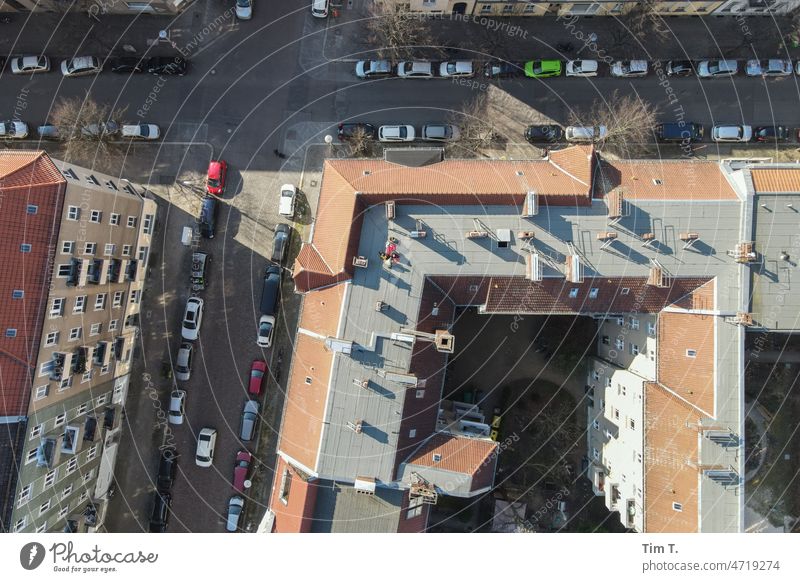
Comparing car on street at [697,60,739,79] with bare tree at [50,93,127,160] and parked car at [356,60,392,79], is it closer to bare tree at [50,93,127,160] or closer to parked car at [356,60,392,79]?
parked car at [356,60,392,79]

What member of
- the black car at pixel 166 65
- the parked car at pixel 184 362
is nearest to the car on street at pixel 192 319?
the parked car at pixel 184 362

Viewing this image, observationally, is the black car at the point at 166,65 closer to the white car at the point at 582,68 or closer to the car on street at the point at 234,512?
the white car at the point at 582,68

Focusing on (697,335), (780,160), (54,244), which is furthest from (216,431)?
(780,160)

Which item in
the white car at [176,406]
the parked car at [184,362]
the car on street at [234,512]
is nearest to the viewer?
the car on street at [234,512]

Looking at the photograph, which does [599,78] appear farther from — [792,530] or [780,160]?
[792,530]

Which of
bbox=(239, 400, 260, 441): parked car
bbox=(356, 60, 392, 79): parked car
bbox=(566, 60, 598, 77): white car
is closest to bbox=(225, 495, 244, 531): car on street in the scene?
bbox=(239, 400, 260, 441): parked car

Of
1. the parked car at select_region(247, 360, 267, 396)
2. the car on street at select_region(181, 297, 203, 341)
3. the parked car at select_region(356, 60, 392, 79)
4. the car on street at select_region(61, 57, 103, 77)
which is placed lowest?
the parked car at select_region(247, 360, 267, 396)
